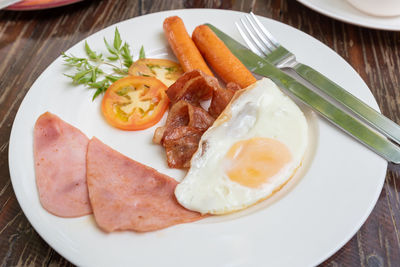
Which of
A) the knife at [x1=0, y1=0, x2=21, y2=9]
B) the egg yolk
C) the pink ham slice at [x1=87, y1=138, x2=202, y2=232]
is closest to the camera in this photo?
the pink ham slice at [x1=87, y1=138, x2=202, y2=232]

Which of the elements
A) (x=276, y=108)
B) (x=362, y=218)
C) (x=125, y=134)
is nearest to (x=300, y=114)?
(x=276, y=108)

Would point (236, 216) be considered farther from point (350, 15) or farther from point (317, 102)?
point (350, 15)

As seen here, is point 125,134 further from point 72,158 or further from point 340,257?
point 340,257

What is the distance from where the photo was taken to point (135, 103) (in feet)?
7.41

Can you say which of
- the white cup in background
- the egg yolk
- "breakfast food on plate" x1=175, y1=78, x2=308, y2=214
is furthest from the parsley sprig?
the white cup in background

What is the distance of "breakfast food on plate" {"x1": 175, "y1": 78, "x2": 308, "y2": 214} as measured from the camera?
176cm

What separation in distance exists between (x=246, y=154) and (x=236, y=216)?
28cm

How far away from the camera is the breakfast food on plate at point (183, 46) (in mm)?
2414

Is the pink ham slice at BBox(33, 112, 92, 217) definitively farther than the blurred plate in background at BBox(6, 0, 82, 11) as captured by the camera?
No

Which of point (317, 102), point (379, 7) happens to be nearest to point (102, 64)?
point (317, 102)

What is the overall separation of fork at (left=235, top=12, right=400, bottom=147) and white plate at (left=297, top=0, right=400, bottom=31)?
0.44 m

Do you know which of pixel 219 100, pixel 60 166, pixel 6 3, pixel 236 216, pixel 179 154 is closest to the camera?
pixel 236 216

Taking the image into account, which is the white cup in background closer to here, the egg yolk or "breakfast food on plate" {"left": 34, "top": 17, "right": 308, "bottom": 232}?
"breakfast food on plate" {"left": 34, "top": 17, "right": 308, "bottom": 232}

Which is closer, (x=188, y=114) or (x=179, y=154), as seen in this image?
(x=179, y=154)
